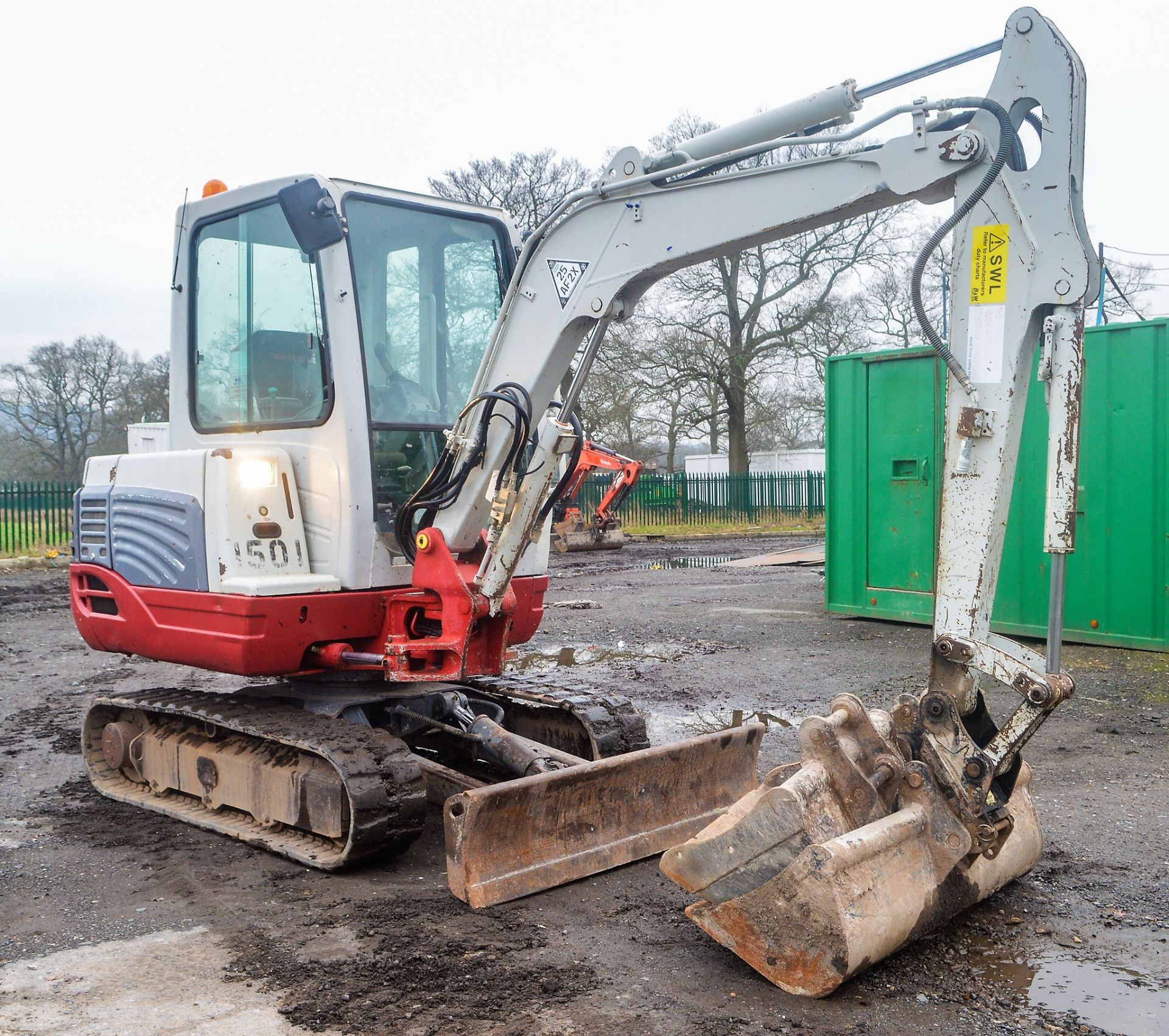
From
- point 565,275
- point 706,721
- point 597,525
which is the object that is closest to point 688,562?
point 597,525

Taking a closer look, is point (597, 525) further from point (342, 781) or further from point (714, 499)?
point (342, 781)

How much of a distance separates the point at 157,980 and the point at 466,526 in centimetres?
211

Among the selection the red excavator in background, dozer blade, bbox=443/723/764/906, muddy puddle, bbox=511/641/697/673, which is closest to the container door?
muddy puddle, bbox=511/641/697/673

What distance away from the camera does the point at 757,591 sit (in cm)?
1438

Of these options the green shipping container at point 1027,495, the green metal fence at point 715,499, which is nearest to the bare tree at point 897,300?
the green metal fence at point 715,499

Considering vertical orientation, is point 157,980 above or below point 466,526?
below

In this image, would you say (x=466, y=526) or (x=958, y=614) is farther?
(x=466, y=526)

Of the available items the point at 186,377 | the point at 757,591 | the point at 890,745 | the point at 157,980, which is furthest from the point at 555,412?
the point at 757,591

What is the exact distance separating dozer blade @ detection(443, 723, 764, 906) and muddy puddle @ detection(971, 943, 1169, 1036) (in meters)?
1.44

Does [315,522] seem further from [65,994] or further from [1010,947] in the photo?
[1010,947]

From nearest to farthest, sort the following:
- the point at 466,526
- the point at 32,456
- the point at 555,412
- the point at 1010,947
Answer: the point at 1010,947 → the point at 466,526 → the point at 555,412 → the point at 32,456

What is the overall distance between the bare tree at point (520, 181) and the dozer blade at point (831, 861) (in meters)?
27.5

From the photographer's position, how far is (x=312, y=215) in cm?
473

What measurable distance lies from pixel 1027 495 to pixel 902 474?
1.41 metres
